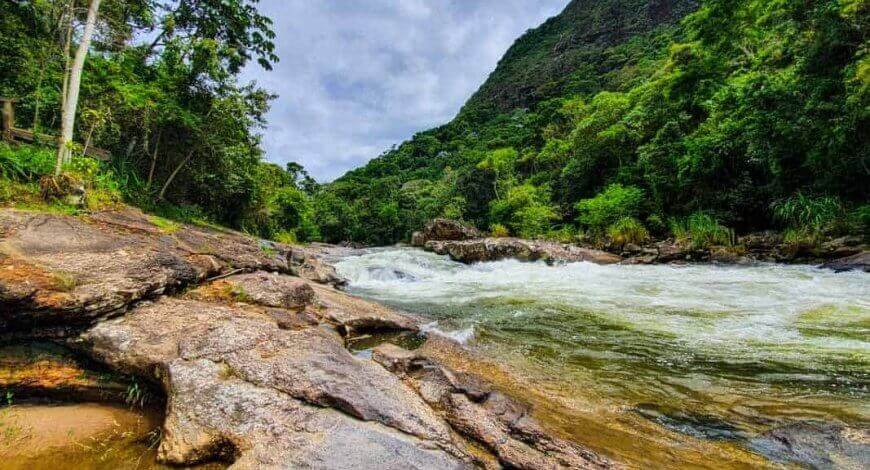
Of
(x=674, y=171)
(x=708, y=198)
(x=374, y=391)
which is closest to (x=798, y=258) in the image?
(x=708, y=198)

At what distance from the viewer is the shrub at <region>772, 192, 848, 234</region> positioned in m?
11.7

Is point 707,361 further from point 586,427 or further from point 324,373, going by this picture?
point 324,373

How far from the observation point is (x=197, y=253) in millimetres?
5941

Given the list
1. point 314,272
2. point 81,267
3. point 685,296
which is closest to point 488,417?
point 81,267

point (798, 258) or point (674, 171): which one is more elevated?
point (674, 171)

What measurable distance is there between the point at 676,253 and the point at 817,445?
13.7 meters

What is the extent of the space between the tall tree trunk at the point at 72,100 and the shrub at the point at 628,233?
65.1ft

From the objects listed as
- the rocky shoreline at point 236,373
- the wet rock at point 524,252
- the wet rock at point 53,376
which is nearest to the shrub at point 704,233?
the wet rock at point 524,252

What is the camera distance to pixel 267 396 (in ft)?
9.22

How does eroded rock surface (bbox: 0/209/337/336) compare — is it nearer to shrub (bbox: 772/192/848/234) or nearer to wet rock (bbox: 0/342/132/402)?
wet rock (bbox: 0/342/132/402)

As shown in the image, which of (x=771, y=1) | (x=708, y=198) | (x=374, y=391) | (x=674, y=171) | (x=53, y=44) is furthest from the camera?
(x=674, y=171)

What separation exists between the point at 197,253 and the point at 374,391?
4562 mm

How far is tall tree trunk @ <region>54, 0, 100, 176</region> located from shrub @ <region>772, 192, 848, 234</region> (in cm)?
1990

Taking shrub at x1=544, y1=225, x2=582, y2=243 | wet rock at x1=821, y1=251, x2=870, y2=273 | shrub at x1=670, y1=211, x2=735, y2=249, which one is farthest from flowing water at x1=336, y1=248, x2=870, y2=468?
shrub at x1=544, y1=225, x2=582, y2=243
